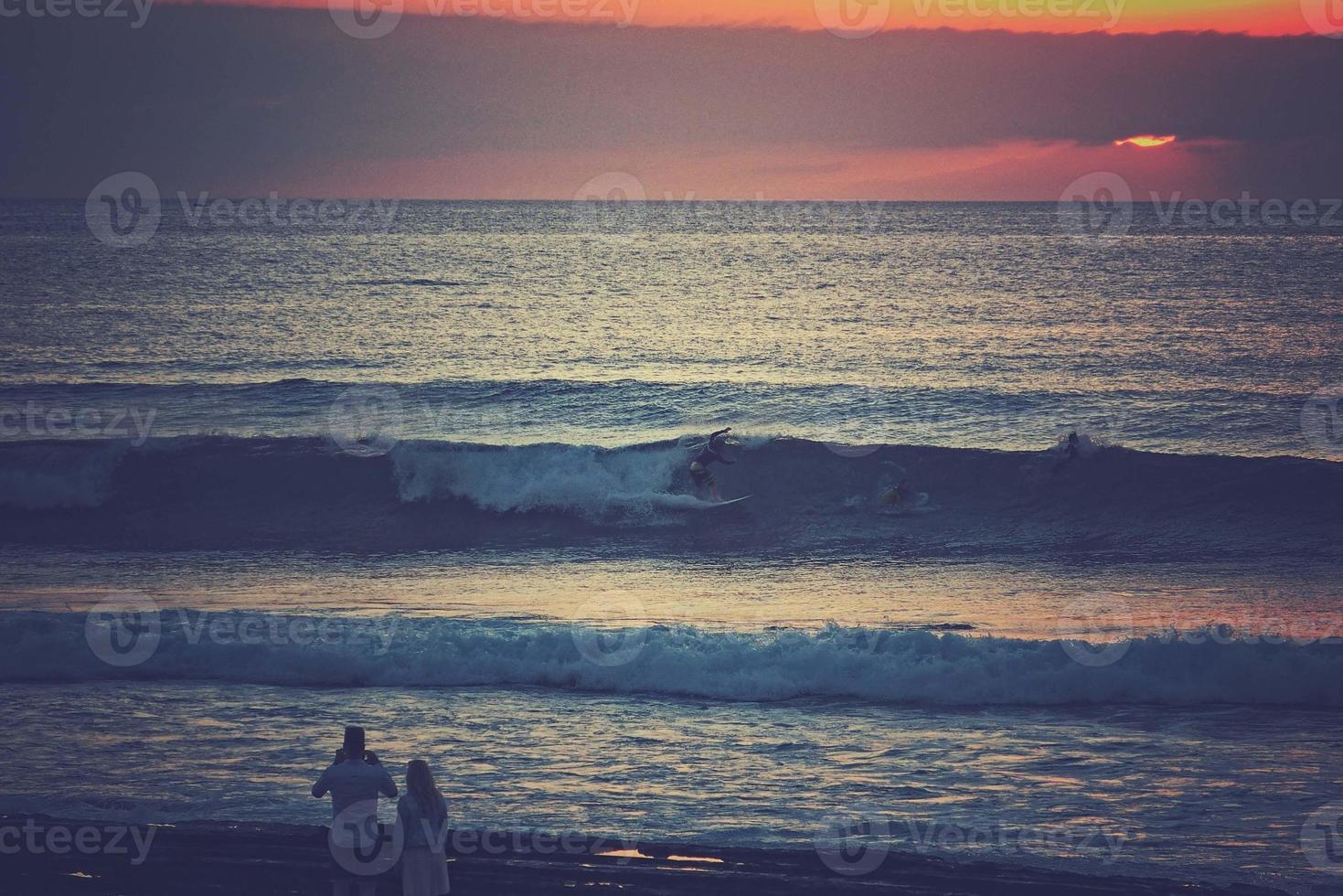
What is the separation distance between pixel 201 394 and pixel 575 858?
2646cm

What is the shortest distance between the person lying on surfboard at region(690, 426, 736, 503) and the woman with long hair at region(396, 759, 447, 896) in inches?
625

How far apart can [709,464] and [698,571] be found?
5606mm

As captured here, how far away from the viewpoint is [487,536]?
72.9 ft

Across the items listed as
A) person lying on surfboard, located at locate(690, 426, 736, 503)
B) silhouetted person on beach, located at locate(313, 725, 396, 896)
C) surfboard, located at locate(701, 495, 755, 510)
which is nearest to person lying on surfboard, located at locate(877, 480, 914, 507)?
surfboard, located at locate(701, 495, 755, 510)

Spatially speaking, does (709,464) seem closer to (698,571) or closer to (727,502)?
(727,502)

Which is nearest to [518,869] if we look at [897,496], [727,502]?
[727,502]

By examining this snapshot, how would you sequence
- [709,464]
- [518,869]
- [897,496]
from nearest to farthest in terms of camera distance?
[518,869]
[897,496]
[709,464]

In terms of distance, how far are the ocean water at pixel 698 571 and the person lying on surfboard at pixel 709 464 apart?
1.33 feet

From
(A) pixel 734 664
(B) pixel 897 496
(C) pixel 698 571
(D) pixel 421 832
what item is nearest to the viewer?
(D) pixel 421 832

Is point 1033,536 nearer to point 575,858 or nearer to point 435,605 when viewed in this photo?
point 435,605

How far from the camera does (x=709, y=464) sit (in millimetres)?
24406

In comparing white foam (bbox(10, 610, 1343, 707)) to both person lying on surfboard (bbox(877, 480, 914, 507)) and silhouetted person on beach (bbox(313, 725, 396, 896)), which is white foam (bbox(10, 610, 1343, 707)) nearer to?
silhouetted person on beach (bbox(313, 725, 396, 896))

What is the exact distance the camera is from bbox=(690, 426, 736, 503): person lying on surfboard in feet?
78.0

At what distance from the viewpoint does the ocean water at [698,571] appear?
10211 mm
